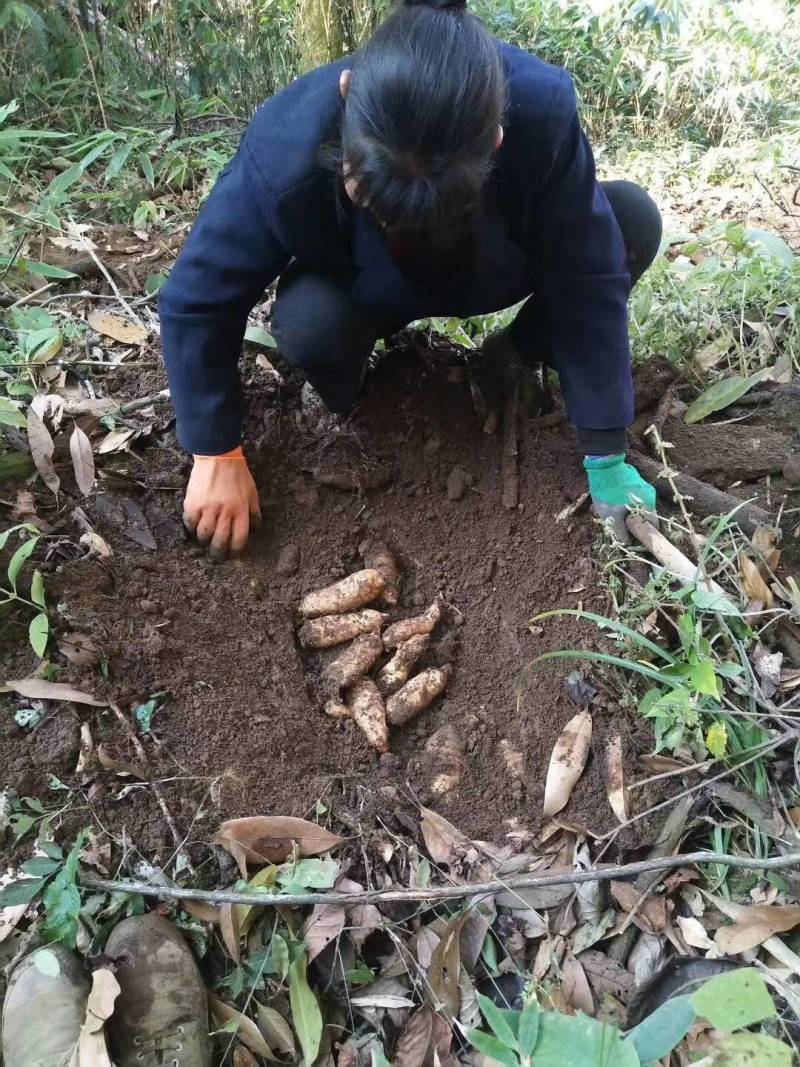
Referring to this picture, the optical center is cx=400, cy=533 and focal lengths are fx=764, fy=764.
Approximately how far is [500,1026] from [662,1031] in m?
0.23

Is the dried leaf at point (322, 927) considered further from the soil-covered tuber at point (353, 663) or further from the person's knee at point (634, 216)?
the person's knee at point (634, 216)

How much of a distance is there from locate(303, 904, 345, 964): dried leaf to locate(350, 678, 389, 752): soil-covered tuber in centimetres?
36

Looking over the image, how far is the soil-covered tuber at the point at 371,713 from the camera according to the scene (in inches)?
66.2

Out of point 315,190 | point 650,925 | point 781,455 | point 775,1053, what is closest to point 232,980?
point 650,925

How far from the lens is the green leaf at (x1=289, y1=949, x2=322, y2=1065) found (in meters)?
1.30

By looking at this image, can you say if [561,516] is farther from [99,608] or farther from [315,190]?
[99,608]

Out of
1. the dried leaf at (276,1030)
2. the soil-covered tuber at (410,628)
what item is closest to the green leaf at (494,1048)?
the dried leaf at (276,1030)

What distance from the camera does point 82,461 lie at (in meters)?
1.91

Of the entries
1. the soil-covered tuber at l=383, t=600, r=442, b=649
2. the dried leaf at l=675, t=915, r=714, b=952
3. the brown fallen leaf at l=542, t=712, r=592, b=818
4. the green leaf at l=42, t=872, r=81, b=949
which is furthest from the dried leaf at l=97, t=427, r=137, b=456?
the dried leaf at l=675, t=915, r=714, b=952

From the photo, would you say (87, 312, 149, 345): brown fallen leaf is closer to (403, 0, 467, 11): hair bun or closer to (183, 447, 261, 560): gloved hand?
(183, 447, 261, 560): gloved hand

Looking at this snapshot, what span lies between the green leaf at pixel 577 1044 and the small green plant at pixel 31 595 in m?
1.16

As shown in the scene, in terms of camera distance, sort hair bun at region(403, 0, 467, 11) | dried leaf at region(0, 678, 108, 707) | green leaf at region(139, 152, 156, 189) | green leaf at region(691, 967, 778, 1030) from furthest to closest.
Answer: green leaf at region(139, 152, 156, 189)
dried leaf at region(0, 678, 108, 707)
hair bun at region(403, 0, 467, 11)
green leaf at region(691, 967, 778, 1030)

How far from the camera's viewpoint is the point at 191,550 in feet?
6.14

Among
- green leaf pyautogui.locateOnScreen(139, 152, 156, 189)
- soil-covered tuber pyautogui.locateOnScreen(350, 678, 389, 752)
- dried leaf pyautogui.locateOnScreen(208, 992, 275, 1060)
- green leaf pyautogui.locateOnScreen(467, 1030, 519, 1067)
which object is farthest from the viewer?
green leaf pyautogui.locateOnScreen(139, 152, 156, 189)
